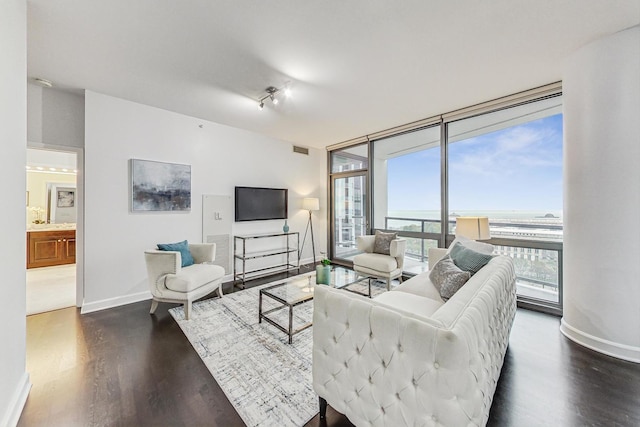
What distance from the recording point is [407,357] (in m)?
1.09

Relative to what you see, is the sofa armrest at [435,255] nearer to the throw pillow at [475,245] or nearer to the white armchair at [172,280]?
the throw pillow at [475,245]

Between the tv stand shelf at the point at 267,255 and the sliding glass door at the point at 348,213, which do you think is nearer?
the tv stand shelf at the point at 267,255

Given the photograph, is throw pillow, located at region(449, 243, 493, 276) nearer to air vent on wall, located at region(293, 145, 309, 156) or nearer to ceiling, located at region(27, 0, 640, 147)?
ceiling, located at region(27, 0, 640, 147)

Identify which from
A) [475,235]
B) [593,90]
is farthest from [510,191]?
[593,90]

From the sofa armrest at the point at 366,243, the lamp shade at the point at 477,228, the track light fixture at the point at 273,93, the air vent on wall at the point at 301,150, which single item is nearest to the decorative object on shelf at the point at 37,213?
the air vent on wall at the point at 301,150

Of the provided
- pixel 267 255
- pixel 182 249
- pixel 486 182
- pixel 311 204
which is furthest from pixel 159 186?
pixel 486 182

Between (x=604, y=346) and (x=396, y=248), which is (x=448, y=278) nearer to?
(x=604, y=346)

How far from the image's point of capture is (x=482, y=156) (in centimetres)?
371

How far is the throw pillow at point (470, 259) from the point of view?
7.20 feet

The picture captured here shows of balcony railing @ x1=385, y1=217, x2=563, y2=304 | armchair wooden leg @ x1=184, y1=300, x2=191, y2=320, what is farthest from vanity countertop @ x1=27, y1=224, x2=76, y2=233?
balcony railing @ x1=385, y1=217, x2=563, y2=304

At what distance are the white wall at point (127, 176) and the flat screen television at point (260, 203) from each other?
166 mm

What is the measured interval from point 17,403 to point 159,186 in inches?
104

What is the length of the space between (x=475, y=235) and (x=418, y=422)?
2365 millimetres

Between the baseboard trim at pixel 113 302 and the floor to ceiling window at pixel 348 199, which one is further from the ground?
the floor to ceiling window at pixel 348 199
